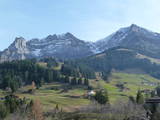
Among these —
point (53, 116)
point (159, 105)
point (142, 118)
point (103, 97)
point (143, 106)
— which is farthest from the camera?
point (103, 97)

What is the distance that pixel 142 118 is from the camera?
119m

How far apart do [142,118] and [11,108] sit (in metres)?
76.5

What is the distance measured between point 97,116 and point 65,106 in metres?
64.3

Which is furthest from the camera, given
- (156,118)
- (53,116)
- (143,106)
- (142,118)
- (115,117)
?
(53,116)

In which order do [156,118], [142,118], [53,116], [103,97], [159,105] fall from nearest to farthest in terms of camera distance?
[156,118], [142,118], [159,105], [53,116], [103,97]

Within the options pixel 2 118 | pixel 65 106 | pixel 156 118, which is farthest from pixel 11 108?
pixel 156 118

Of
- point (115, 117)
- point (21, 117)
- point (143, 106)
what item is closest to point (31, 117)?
point (21, 117)

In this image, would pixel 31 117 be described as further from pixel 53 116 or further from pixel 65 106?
pixel 65 106

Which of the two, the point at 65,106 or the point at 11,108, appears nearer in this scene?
the point at 11,108

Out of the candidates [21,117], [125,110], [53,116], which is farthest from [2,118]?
[125,110]

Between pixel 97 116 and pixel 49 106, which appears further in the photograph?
pixel 49 106

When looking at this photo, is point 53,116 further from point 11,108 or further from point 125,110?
point 125,110

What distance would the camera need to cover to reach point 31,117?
14562 centimetres

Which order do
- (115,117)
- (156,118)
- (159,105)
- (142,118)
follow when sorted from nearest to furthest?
1. (156,118)
2. (142,118)
3. (115,117)
4. (159,105)
